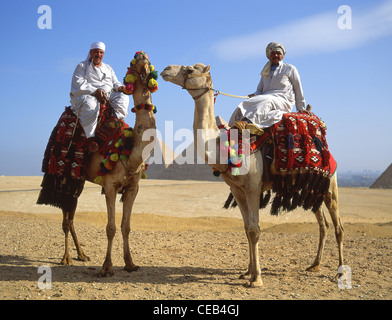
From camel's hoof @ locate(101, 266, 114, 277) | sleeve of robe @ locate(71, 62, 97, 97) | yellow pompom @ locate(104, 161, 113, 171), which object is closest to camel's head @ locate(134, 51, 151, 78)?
sleeve of robe @ locate(71, 62, 97, 97)

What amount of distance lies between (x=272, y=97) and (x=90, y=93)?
126 inches

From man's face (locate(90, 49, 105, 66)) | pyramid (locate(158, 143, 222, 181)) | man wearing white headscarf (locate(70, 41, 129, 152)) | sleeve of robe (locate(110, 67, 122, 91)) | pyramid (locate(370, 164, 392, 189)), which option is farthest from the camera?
pyramid (locate(158, 143, 222, 181))

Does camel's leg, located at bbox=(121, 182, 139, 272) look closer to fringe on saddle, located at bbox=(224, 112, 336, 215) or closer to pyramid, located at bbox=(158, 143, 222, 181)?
fringe on saddle, located at bbox=(224, 112, 336, 215)

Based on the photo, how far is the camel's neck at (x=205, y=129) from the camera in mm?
5578

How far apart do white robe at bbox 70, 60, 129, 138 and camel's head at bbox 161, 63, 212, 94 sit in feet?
5.36

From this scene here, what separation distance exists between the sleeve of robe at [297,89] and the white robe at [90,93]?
2.97m

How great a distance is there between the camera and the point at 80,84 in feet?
22.5

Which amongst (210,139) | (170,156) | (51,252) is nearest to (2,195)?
(51,252)

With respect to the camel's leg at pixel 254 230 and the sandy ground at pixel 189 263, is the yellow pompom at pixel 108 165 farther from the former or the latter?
the camel's leg at pixel 254 230

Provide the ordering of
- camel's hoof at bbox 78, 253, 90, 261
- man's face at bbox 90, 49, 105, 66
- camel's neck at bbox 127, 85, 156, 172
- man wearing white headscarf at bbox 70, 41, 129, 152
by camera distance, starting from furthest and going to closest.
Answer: camel's hoof at bbox 78, 253, 90, 261
man's face at bbox 90, 49, 105, 66
man wearing white headscarf at bbox 70, 41, 129, 152
camel's neck at bbox 127, 85, 156, 172

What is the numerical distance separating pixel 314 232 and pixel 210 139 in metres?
6.67

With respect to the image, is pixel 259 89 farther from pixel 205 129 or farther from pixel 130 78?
pixel 130 78

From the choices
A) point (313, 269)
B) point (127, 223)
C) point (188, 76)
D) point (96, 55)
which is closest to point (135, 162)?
point (127, 223)

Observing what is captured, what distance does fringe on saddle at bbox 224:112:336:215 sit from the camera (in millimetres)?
5953
